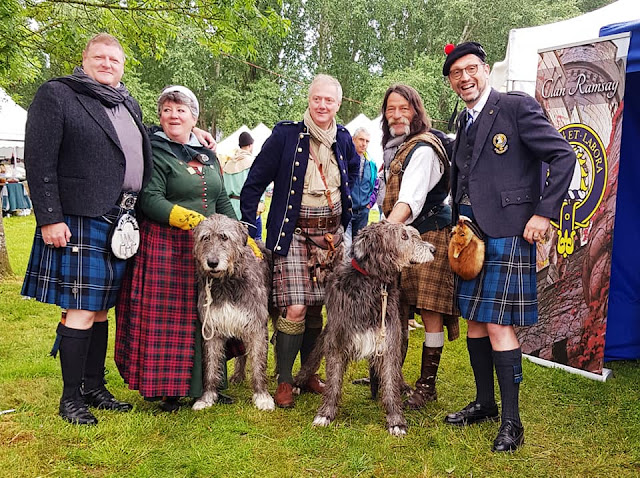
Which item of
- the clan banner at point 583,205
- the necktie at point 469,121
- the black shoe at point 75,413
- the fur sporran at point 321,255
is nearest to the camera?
the necktie at point 469,121

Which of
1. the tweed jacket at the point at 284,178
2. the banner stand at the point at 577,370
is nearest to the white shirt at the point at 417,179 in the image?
the tweed jacket at the point at 284,178

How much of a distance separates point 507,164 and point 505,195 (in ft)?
0.60

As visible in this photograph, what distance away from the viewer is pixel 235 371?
4480mm

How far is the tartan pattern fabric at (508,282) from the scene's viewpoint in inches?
124

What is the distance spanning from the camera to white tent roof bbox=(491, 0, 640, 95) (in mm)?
4758

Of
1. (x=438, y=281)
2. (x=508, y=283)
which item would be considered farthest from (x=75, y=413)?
(x=508, y=283)

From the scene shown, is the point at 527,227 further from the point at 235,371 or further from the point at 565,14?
the point at 565,14

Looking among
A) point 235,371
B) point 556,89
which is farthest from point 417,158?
point 235,371

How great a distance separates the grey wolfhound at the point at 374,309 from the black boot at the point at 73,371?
1505 mm

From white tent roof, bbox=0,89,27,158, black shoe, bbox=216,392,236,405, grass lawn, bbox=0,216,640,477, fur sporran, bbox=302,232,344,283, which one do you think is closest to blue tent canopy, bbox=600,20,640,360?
grass lawn, bbox=0,216,640,477

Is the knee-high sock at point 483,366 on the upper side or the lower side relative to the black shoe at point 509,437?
upper

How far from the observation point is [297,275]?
3.88 metres

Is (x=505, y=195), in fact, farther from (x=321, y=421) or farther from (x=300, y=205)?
(x=321, y=421)

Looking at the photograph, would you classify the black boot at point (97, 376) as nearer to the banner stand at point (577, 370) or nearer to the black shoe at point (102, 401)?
the black shoe at point (102, 401)
